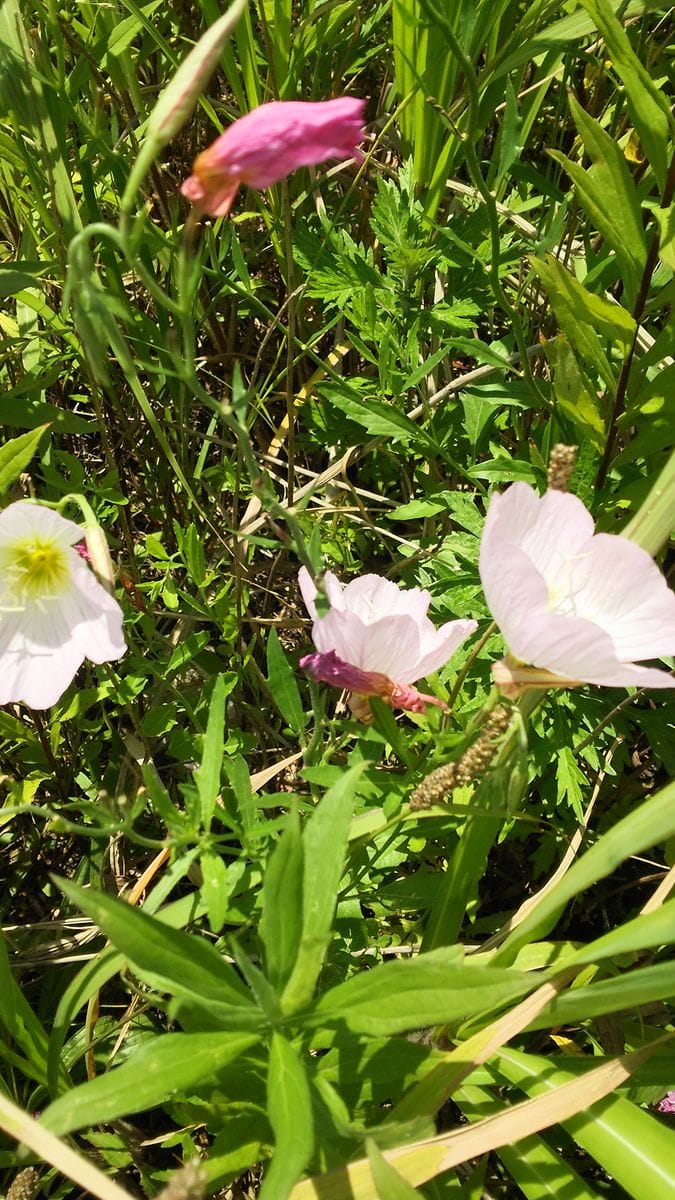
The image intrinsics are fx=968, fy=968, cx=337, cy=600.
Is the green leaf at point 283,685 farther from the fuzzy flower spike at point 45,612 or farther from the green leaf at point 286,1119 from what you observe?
the green leaf at point 286,1119

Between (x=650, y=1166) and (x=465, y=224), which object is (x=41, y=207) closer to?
(x=465, y=224)

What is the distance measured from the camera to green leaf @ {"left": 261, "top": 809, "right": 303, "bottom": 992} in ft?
3.35

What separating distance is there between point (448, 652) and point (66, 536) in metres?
0.60

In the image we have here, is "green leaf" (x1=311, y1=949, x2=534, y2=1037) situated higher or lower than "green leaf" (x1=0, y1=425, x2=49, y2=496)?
lower

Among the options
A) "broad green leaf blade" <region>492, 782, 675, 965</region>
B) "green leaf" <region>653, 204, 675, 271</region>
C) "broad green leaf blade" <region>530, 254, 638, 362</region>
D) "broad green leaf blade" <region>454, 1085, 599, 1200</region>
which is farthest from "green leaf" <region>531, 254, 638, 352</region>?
"broad green leaf blade" <region>454, 1085, 599, 1200</region>

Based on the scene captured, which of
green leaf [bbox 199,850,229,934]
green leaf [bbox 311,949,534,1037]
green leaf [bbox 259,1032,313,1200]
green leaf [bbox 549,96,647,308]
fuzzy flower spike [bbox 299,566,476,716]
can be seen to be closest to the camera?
green leaf [bbox 259,1032,313,1200]

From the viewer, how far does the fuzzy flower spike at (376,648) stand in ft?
4.03

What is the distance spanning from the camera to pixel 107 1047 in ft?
5.70

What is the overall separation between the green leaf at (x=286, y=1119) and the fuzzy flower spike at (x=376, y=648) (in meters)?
0.44

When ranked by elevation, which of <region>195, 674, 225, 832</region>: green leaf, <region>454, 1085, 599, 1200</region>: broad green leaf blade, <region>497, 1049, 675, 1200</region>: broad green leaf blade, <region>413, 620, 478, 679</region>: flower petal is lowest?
<region>454, 1085, 599, 1200</region>: broad green leaf blade

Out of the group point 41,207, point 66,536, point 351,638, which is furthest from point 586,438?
point 41,207

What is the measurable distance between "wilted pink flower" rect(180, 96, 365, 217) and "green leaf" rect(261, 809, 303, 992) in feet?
2.14

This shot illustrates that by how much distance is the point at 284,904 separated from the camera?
104 cm

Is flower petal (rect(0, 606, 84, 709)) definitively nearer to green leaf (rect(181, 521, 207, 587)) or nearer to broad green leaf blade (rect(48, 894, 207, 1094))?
green leaf (rect(181, 521, 207, 587))
